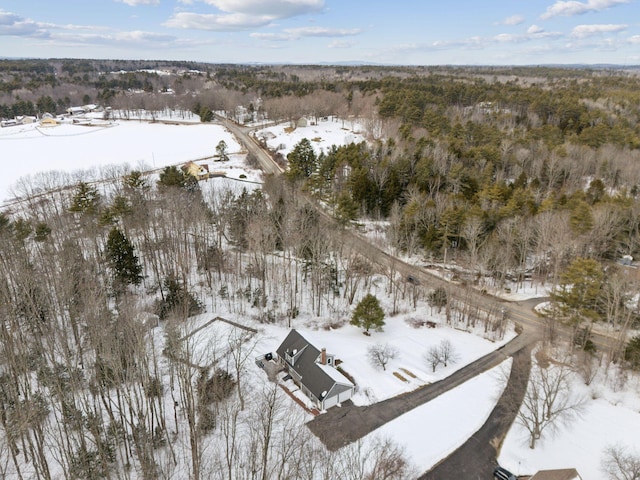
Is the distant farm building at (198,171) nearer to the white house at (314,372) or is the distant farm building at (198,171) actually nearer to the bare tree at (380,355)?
the white house at (314,372)

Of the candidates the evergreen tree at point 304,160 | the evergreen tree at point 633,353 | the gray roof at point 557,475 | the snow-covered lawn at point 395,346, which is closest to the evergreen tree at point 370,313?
the snow-covered lawn at point 395,346

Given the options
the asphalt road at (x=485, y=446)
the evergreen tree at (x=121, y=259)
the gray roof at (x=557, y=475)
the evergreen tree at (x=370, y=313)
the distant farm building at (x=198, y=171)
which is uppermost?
the distant farm building at (x=198, y=171)

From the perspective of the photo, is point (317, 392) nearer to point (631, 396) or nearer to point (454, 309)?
point (454, 309)

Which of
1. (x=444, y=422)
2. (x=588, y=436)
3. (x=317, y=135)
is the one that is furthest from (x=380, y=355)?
(x=317, y=135)

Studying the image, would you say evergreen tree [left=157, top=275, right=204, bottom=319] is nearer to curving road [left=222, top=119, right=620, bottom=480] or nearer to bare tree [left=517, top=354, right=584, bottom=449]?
curving road [left=222, top=119, right=620, bottom=480]

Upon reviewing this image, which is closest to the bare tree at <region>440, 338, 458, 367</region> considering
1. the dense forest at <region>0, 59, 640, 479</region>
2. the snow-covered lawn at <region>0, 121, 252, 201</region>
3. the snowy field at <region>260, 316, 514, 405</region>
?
the snowy field at <region>260, 316, 514, 405</region>

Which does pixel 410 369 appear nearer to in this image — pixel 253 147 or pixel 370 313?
pixel 370 313
